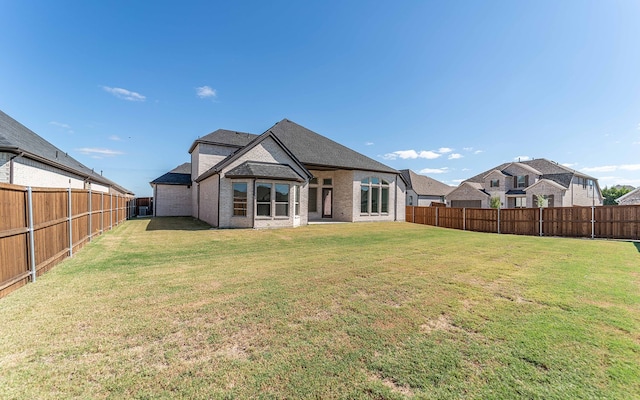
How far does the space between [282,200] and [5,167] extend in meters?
11.5

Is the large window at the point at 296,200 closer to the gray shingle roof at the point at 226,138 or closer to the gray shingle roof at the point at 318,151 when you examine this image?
the gray shingle roof at the point at 318,151

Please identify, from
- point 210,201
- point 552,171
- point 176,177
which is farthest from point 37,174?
point 552,171

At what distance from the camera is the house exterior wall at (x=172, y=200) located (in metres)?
24.5

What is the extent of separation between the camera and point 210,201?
16.7 metres

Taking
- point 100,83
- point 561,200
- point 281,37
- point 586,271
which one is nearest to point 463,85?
point 281,37

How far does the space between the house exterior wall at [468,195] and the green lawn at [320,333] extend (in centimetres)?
3092

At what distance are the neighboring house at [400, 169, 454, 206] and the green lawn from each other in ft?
105

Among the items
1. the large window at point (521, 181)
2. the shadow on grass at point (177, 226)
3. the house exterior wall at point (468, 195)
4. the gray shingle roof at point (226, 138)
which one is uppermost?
the gray shingle roof at point (226, 138)

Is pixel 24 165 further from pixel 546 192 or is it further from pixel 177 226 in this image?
pixel 546 192

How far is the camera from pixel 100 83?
51.7ft

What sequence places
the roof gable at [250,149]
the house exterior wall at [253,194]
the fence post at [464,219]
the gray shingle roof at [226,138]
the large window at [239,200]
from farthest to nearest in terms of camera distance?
the gray shingle roof at [226,138] → the fence post at [464,219] → the roof gable at [250,149] → the large window at [239,200] → the house exterior wall at [253,194]

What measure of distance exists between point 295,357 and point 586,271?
786 centimetres

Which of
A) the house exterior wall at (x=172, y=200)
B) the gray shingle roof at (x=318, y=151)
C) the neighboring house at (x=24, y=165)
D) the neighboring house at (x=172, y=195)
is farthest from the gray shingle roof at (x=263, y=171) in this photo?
the house exterior wall at (x=172, y=200)

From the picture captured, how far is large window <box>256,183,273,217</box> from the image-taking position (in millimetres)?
14578
